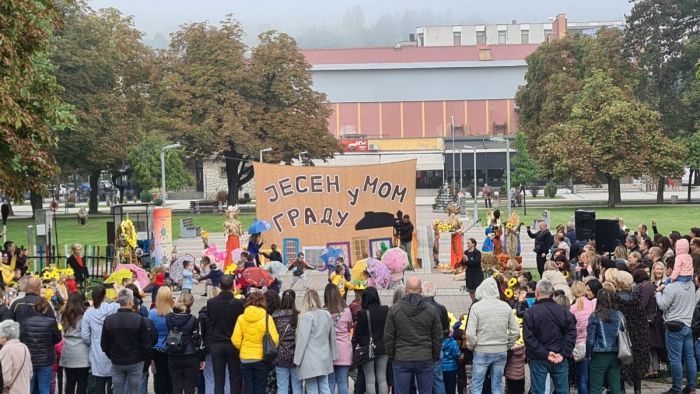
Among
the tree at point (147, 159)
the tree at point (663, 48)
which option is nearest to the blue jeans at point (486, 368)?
the tree at point (147, 159)

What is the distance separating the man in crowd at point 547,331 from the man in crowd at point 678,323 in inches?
85.5

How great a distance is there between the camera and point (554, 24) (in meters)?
116

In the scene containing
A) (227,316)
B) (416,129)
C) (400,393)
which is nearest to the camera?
(400,393)

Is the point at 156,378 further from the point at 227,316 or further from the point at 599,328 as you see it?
the point at 599,328

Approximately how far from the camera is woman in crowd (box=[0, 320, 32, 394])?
10242 mm

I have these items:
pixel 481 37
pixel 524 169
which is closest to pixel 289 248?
pixel 524 169

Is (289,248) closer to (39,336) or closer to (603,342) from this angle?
(39,336)

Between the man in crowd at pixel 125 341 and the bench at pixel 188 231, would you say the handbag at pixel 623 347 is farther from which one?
the bench at pixel 188 231

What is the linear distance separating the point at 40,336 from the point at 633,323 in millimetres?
7114

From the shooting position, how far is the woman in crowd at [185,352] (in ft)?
37.5

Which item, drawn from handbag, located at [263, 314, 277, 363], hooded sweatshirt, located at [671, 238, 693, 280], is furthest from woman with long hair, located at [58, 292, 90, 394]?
hooded sweatshirt, located at [671, 238, 693, 280]

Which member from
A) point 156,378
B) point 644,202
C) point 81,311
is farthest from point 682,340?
point 644,202

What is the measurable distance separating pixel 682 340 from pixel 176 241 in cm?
3160

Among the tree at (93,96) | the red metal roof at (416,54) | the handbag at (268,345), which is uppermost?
the red metal roof at (416,54)
